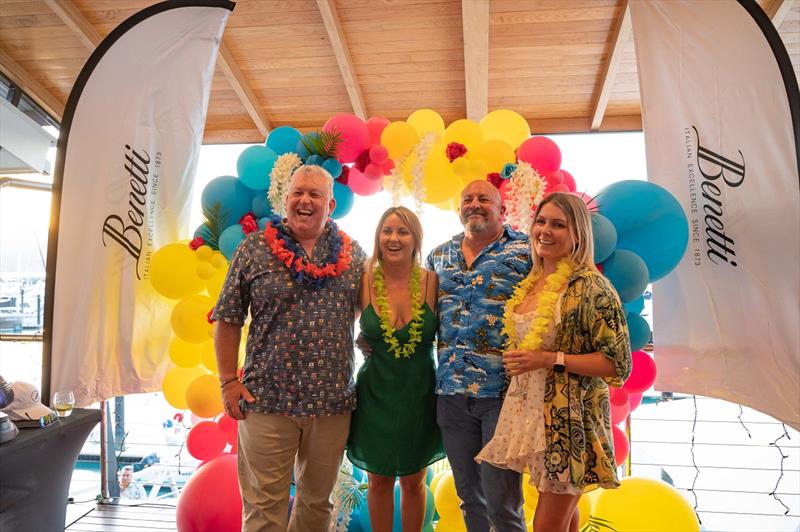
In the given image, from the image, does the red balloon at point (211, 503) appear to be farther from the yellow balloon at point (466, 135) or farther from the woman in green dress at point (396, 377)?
the yellow balloon at point (466, 135)

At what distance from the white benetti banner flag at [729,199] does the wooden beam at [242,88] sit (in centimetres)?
278

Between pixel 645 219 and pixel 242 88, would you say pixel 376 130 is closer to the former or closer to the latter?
pixel 645 219

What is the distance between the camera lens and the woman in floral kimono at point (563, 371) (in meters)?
1.42

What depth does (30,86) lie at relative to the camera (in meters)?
4.04

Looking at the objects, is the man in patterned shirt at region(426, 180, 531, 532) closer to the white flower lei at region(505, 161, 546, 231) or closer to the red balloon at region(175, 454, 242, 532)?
the white flower lei at region(505, 161, 546, 231)

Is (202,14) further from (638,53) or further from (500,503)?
(500,503)

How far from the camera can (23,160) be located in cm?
412

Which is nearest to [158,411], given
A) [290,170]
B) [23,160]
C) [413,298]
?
[23,160]

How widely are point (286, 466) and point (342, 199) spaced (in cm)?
129

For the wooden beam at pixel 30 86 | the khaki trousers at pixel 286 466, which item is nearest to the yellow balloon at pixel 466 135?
the khaki trousers at pixel 286 466

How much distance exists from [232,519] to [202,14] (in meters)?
2.68

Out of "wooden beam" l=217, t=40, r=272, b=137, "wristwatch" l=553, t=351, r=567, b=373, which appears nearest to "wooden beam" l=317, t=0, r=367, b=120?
"wooden beam" l=217, t=40, r=272, b=137

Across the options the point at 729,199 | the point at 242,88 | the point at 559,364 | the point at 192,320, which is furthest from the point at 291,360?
the point at 242,88

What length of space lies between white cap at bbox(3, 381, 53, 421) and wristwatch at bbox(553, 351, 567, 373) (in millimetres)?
1546
